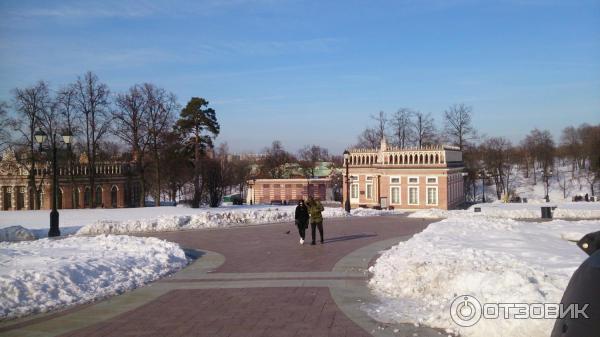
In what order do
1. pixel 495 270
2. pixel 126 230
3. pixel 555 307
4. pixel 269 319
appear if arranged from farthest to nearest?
pixel 126 230 → pixel 495 270 → pixel 269 319 → pixel 555 307

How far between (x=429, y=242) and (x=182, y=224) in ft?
46.9

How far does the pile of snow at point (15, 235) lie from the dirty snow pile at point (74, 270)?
4875 millimetres

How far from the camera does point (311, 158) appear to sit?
122 meters

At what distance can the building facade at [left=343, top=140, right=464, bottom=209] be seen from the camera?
46.2 meters

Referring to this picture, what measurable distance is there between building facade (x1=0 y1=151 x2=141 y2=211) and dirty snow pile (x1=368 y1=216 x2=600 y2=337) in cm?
4024

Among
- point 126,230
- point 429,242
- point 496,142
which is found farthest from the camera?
point 496,142

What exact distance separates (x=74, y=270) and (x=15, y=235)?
11.2 metres

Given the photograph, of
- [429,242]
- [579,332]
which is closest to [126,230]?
[429,242]

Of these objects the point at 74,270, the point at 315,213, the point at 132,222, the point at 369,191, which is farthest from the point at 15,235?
the point at 369,191

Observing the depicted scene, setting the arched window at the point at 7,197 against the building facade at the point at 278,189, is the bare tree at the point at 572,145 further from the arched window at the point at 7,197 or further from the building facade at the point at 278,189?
the arched window at the point at 7,197

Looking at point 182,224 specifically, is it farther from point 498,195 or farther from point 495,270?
point 498,195

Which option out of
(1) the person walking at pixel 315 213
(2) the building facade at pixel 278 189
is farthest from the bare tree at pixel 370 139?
(1) the person walking at pixel 315 213

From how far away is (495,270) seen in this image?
9.18 meters

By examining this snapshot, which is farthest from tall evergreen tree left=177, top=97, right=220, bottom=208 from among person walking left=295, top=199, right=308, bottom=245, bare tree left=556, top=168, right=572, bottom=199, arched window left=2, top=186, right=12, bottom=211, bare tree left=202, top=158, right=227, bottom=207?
bare tree left=556, top=168, right=572, bottom=199
